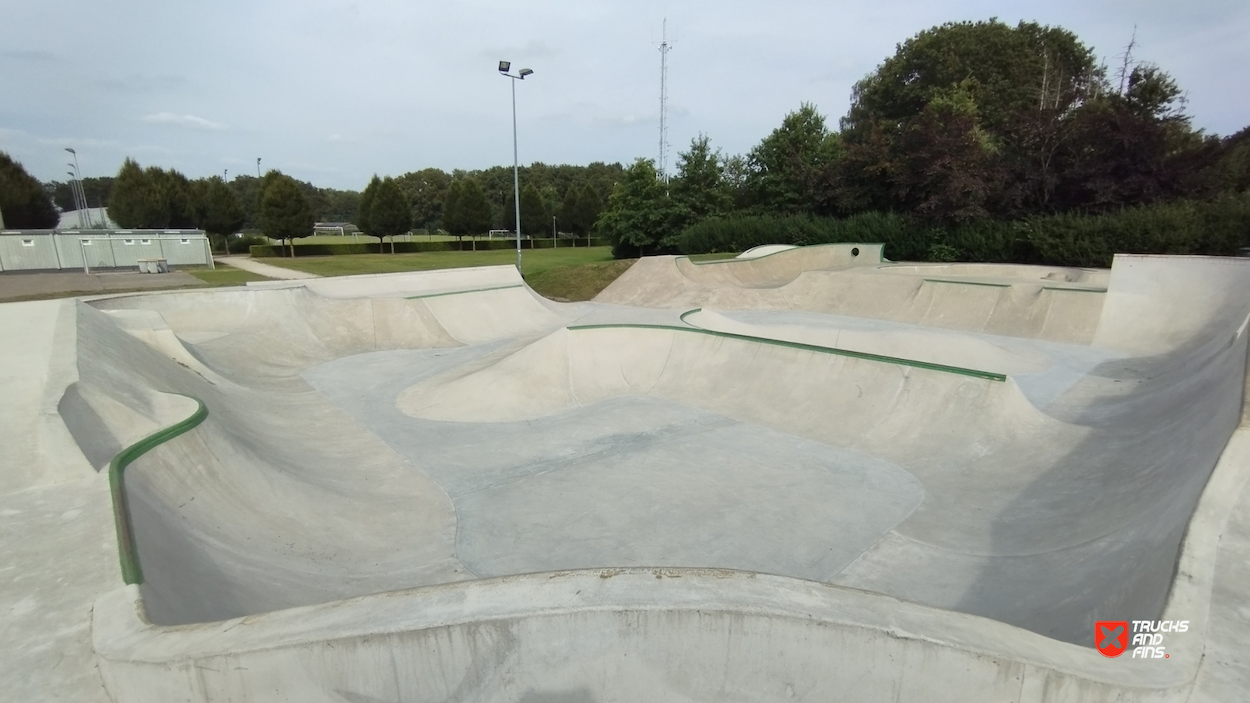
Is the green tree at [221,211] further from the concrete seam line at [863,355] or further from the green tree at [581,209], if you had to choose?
the concrete seam line at [863,355]

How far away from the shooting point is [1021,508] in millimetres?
6348

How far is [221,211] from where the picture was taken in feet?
130

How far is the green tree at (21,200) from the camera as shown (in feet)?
126

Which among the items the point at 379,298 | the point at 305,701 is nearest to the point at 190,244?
the point at 379,298

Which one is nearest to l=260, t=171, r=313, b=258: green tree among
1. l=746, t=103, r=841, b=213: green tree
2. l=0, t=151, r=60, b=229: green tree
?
l=0, t=151, r=60, b=229: green tree

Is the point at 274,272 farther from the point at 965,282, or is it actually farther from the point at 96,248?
the point at 965,282

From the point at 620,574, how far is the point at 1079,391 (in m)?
10.8

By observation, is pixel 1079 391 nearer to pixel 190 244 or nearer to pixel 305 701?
pixel 305 701

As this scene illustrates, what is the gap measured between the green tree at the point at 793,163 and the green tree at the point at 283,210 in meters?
29.4

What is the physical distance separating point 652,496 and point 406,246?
146 ft

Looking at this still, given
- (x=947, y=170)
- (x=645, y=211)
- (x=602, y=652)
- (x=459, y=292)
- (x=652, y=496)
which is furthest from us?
(x=645, y=211)

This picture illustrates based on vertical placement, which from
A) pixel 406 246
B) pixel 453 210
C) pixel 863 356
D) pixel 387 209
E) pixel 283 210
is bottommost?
pixel 863 356

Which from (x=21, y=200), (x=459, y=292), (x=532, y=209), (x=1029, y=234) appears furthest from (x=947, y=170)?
(x=21, y=200)

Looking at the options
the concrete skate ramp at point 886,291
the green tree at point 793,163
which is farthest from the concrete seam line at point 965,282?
the green tree at point 793,163
